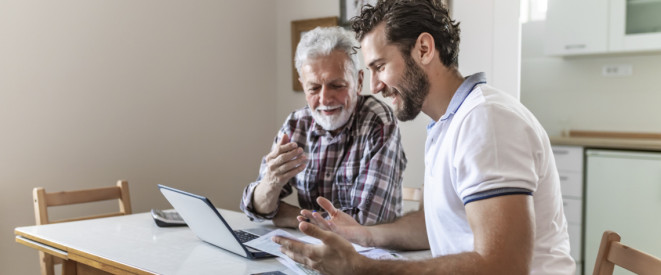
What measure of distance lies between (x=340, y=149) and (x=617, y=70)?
2.77 metres

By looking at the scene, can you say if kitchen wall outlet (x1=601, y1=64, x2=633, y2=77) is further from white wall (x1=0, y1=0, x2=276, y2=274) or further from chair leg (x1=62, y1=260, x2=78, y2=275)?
chair leg (x1=62, y1=260, x2=78, y2=275)

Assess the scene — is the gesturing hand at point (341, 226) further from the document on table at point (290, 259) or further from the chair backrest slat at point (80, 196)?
the chair backrest slat at point (80, 196)

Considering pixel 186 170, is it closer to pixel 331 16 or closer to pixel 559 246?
pixel 331 16

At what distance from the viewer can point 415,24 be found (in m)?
1.26

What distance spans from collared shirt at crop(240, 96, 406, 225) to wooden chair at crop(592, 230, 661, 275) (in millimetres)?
714

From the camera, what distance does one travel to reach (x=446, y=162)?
3.69 ft

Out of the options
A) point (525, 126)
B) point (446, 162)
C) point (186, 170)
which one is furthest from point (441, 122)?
point (186, 170)

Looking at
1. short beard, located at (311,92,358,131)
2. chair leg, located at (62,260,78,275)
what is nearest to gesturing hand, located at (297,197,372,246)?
short beard, located at (311,92,358,131)

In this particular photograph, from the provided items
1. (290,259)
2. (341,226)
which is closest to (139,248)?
(290,259)

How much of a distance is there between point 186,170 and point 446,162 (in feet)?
7.56

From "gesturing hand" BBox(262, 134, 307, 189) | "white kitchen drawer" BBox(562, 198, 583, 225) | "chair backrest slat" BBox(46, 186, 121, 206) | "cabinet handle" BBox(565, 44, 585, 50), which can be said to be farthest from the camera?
"cabinet handle" BBox(565, 44, 585, 50)

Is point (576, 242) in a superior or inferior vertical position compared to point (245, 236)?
inferior

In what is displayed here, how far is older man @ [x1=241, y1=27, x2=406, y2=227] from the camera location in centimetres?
186

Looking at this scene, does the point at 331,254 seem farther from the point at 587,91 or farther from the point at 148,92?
the point at 587,91
